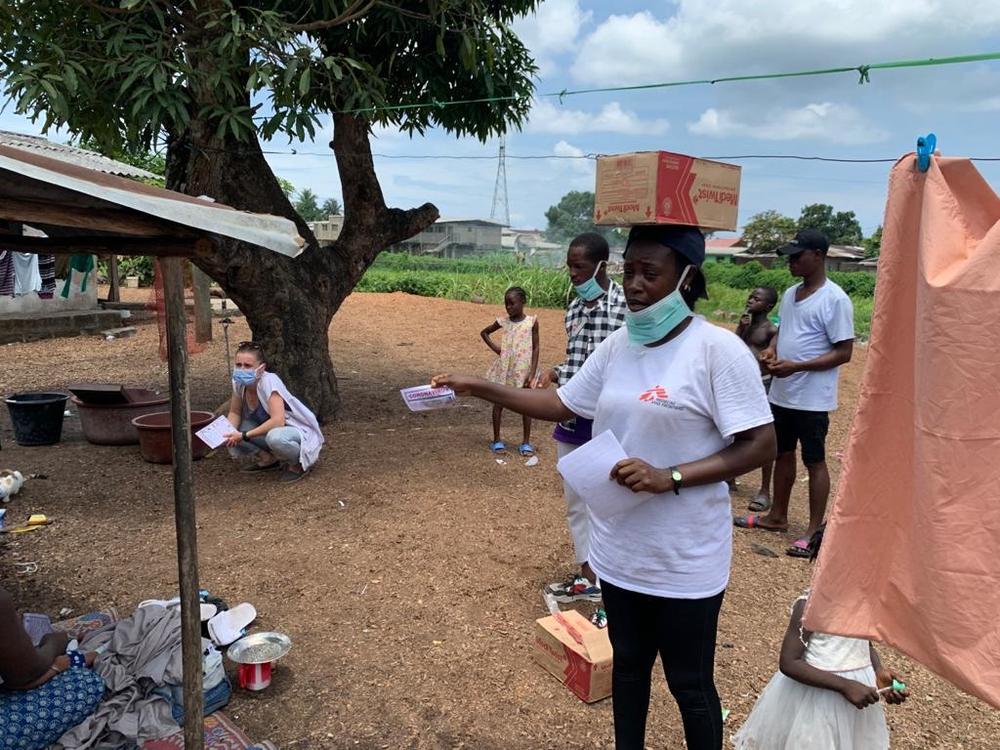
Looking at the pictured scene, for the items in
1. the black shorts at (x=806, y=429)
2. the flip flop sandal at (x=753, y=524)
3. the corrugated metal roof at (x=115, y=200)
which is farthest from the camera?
the flip flop sandal at (x=753, y=524)

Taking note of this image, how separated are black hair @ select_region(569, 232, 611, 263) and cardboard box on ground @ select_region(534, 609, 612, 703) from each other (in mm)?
1770

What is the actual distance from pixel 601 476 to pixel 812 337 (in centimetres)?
276

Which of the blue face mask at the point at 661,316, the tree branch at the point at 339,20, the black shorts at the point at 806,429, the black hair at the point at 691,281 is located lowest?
the black shorts at the point at 806,429

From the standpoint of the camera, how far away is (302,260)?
7074mm

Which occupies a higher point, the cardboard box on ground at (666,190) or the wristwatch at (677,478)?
the cardboard box on ground at (666,190)

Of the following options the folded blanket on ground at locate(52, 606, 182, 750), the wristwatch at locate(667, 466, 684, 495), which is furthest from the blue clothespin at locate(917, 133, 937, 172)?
the folded blanket on ground at locate(52, 606, 182, 750)

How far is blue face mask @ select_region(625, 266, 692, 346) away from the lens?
6.49ft

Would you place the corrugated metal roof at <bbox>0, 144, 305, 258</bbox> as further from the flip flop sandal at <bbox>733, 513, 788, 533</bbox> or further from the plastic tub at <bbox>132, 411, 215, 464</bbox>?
the plastic tub at <bbox>132, 411, 215, 464</bbox>

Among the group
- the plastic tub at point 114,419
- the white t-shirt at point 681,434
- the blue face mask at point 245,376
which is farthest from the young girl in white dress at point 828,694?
the plastic tub at point 114,419

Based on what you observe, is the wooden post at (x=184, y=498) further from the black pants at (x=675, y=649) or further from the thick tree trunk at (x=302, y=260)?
the thick tree trunk at (x=302, y=260)

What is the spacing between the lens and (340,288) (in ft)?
24.0

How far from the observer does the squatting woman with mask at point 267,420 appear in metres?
5.35

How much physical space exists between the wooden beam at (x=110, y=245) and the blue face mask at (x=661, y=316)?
1535mm

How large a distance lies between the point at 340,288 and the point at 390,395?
202cm
